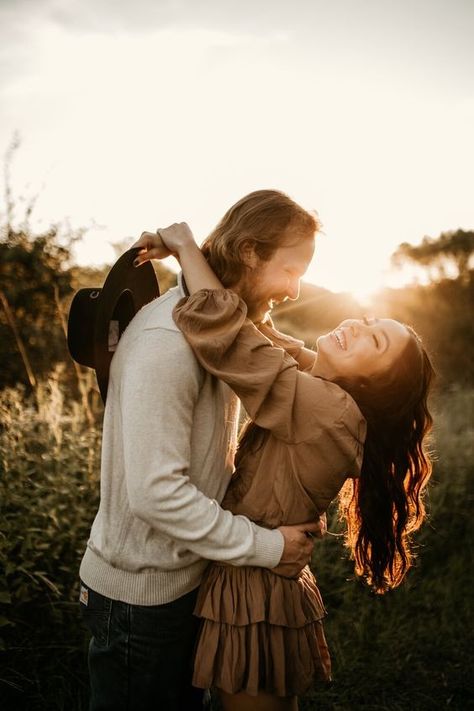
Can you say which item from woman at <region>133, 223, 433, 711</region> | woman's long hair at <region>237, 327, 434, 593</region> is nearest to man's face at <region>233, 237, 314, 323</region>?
woman at <region>133, 223, 433, 711</region>

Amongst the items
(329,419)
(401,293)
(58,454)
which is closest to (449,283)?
(401,293)

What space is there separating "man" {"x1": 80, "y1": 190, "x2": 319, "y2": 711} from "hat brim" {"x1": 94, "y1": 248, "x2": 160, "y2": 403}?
5cm

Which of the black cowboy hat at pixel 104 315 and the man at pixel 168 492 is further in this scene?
the black cowboy hat at pixel 104 315

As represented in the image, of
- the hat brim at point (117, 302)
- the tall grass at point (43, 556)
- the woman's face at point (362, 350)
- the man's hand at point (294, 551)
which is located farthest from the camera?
the tall grass at point (43, 556)

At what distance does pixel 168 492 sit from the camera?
1.51 m

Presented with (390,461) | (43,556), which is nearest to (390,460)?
(390,461)

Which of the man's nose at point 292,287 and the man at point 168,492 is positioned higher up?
the man's nose at point 292,287

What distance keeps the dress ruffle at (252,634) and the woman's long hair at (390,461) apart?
629mm

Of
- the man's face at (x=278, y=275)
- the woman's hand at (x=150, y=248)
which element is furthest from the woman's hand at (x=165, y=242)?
the man's face at (x=278, y=275)

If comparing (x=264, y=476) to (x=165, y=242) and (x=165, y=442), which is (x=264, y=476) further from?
(x=165, y=242)

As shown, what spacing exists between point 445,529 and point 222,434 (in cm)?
378

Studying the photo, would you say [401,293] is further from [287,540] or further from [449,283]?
[287,540]

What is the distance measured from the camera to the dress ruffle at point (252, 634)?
1.72 meters

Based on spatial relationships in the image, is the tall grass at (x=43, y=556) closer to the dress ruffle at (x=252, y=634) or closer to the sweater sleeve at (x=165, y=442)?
the dress ruffle at (x=252, y=634)
